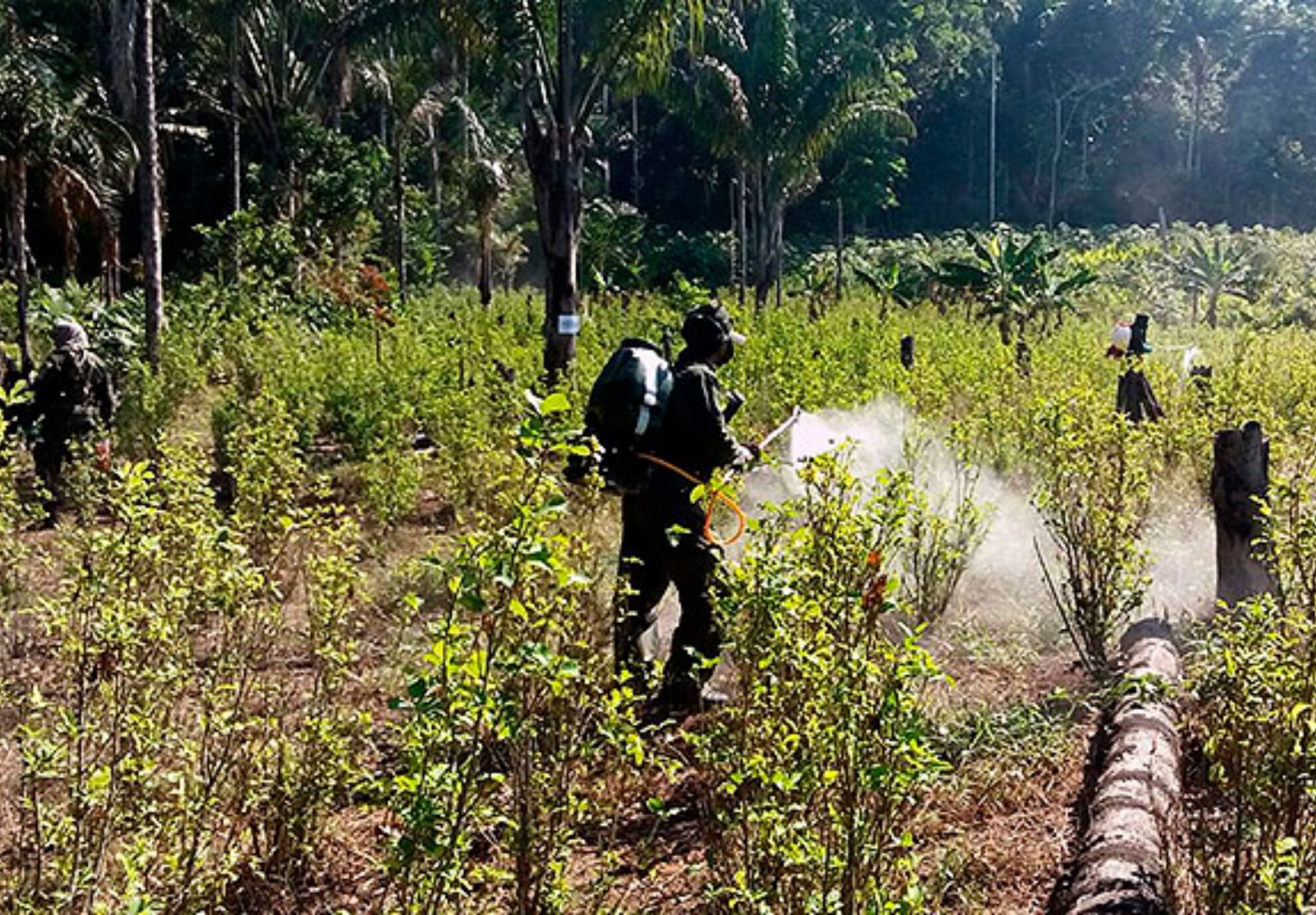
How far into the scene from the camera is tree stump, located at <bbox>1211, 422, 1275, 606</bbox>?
19.0ft

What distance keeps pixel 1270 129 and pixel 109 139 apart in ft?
172

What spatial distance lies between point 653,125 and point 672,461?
43310 millimetres

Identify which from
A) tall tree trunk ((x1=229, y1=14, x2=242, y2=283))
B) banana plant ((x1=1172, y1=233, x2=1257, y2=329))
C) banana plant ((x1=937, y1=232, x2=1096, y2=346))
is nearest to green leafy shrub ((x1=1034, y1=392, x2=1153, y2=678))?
banana plant ((x1=937, y1=232, x2=1096, y2=346))

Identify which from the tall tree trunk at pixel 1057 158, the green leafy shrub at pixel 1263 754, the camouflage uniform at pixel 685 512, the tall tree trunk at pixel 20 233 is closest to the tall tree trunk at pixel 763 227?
the tall tree trunk at pixel 20 233

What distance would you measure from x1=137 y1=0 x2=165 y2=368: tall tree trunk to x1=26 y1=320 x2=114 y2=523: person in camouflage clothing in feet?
5.51

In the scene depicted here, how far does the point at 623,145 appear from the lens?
44531 millimetres

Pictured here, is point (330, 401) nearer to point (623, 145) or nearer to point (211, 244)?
point (211, 244)

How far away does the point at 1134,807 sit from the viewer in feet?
12.4

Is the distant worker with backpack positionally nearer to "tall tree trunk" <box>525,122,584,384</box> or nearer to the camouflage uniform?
the camouflage uniform

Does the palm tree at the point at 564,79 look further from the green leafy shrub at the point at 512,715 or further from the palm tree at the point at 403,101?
the palm tree at the point at 403,101

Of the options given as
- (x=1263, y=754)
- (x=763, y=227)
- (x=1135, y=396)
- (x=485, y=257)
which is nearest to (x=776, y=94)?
(x=763, y=227)

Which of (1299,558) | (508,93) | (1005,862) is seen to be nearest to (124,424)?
(1005,862)

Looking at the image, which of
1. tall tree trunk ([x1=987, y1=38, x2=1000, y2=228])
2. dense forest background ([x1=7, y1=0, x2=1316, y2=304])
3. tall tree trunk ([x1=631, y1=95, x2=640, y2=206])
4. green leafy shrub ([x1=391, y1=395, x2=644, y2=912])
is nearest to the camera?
green leafy shrub ([x1=391, y1=395, x2=644, y2=912])

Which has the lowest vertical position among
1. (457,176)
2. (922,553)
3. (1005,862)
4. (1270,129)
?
(1005,862)
